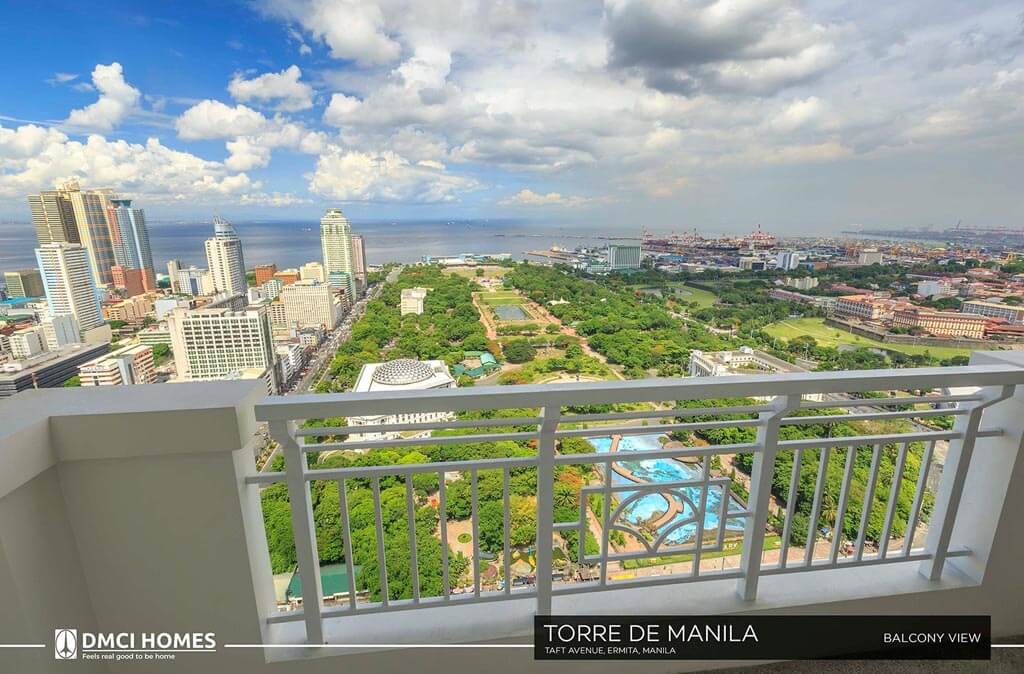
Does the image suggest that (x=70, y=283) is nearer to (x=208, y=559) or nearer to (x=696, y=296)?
(x=208, y=559)

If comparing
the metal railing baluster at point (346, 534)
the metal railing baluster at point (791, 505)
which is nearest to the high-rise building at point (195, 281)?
the metal railing baluster at point (346, 534)

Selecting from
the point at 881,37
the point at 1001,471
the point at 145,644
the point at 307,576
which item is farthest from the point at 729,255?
the point at 145,644

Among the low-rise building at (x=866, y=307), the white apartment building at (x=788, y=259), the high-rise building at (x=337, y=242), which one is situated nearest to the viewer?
the low-rise building at (x=866, y=307)

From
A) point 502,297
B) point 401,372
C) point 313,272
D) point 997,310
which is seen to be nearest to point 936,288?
point 997,310

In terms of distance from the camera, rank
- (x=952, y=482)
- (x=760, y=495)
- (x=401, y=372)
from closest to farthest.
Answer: (x=760, y=495) → (x=952, y=482) → (x=401, y=372)

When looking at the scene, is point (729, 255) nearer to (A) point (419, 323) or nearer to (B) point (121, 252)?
(A) point (419, 323)

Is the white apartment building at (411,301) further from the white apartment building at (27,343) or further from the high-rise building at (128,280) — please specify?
the white apartment building at (27,343)

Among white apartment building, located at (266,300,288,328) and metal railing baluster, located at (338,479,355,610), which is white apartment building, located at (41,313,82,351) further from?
metal railing baluster, located at (338,479,355,610)
